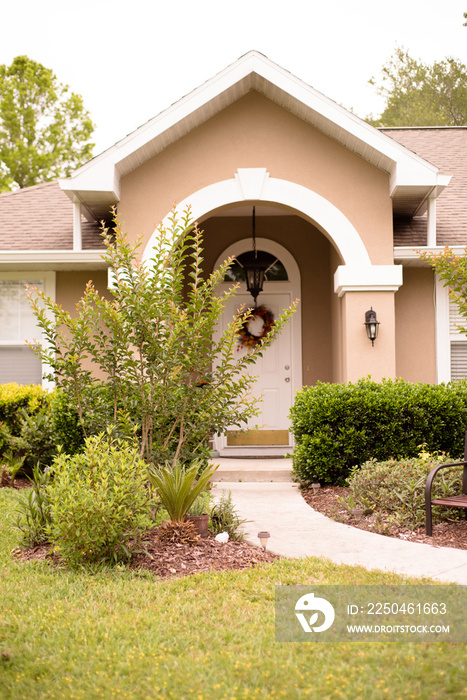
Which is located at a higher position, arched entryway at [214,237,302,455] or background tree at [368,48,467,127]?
background tree at [368,48,467,127]

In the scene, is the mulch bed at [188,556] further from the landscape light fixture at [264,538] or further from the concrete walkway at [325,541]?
the concrete walkway at [325,541]

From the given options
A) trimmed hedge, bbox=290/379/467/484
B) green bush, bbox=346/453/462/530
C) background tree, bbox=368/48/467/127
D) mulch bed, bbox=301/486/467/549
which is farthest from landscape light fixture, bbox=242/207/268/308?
background tree, bbox=368/48/467/127

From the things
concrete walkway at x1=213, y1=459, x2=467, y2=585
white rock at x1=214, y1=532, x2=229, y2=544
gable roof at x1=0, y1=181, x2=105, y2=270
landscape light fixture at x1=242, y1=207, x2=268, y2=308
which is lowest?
concrete walkway at x1=213, y1=459, x2=467, y2=585

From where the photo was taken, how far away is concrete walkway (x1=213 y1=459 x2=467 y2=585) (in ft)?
15.3

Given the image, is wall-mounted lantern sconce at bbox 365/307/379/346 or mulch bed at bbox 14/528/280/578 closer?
mulch bed at bbox 14/528/280/578

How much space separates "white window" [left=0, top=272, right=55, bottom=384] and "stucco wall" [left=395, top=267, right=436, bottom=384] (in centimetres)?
547

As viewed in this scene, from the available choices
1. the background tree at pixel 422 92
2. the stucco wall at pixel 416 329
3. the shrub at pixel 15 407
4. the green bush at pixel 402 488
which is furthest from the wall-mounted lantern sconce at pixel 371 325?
the background tree at pixel 422 92

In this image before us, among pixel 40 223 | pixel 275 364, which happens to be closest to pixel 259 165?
pixel 275 364

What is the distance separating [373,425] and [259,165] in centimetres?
400

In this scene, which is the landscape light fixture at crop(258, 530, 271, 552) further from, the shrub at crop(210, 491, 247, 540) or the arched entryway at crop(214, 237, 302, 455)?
the arched entryway at crop(214, 237, 302, 455)

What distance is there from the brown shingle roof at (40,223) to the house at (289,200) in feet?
0.15

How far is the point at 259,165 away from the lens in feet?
29.5

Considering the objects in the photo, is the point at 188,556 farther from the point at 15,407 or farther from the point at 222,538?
the point at 15,407

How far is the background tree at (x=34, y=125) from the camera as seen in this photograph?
24797 mm
